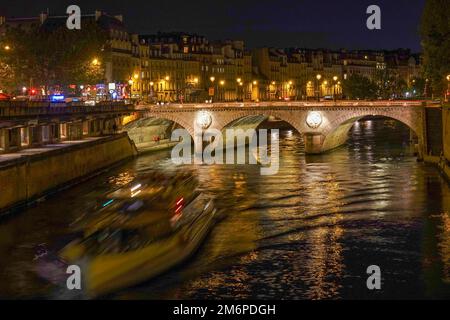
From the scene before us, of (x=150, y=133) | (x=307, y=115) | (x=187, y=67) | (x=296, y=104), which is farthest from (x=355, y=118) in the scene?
(x=187, y=67)

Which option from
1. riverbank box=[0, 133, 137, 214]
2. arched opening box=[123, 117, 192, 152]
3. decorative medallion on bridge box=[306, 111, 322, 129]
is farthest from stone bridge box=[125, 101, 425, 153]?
riverbank box=[0, 133, 137, 214]

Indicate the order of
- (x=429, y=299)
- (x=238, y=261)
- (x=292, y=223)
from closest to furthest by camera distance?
(x=429, y=299) → (x=238, y=261) → (x=292, y=223)

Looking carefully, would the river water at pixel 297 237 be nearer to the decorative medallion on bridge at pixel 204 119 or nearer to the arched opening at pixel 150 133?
the decorative medallion on bridge at pixel 204 119

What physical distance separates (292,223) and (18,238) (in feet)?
40.1

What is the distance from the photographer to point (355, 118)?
3388 inches

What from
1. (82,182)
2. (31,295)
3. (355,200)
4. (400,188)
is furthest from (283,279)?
(82,182)

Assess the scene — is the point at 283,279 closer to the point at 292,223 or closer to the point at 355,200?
the point at 292,223

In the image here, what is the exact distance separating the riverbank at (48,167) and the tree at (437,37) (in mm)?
24622

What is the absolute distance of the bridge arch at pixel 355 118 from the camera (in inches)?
3118

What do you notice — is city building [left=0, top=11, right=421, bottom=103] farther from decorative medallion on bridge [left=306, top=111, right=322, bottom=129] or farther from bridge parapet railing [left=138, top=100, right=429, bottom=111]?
decorative medallion on bridge [left=306, top=111, right=322, bottom=129]

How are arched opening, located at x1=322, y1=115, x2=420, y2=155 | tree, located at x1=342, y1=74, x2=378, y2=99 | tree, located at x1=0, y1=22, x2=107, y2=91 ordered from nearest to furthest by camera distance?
arched opening, located at x1=322, y1=115, x2=420, y2=155 < tree, located at x1=0, y1=22, x2=107, y2=91 < tree, located at x1=342, y1=74, x2=378, y2=99

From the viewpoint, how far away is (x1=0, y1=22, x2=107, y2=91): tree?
85688mm

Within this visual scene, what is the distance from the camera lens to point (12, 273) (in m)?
32.3

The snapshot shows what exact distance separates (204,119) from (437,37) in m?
30.6
